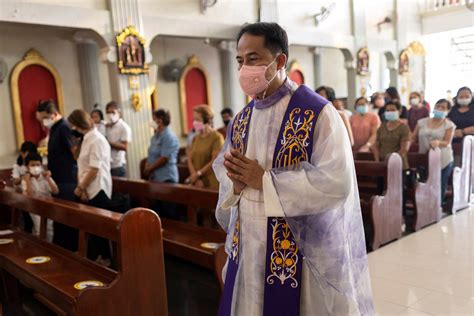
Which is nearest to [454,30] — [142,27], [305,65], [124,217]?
[305,65]

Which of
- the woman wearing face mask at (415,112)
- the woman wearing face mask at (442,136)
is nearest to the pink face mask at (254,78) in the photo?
the woman wearing face mask at (442,136)

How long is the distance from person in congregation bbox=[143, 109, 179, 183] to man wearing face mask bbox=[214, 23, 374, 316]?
297 centimetres

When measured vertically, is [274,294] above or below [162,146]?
below

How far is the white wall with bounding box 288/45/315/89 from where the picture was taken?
510 inches

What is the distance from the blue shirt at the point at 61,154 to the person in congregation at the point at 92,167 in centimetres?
11

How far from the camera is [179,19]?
7.96 m

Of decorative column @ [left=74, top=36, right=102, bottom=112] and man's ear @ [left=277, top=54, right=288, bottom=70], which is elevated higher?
decorative column @ [left=74, top=36, right=102, bottom=112]

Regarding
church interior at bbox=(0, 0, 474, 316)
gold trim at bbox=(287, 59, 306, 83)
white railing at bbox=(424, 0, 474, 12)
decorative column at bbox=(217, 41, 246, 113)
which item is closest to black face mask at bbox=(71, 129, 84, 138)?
church interior at bbox=(0, 0, 474, 316)

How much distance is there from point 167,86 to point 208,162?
5.78 meters

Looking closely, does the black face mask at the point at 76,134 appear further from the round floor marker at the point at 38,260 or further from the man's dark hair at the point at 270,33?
the man's dark hair at the point at 270,33

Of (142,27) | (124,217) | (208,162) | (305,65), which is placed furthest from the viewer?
(305,65)

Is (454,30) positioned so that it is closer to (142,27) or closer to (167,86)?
(167,86)

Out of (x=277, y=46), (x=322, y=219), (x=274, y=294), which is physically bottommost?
(x=274, y=294)

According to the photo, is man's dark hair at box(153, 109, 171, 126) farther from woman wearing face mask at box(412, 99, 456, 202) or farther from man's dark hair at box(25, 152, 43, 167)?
woman wearing face mask at box(412, 99, 456, 202)
